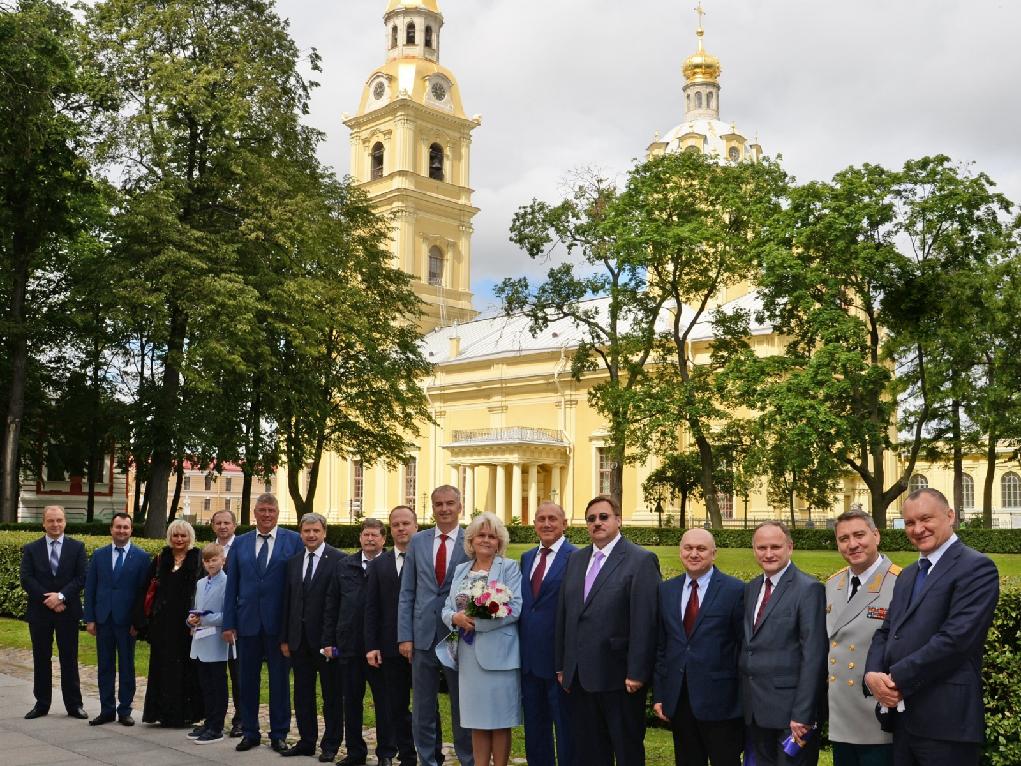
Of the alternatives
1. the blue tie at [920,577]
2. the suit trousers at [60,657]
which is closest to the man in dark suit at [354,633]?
the suit trousers at [60,657]

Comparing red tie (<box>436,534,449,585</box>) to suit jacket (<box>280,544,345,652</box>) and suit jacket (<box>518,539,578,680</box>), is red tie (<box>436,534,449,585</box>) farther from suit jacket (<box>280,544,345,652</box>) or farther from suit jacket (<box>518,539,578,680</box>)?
suit jacket (<box>280,544,345,652</box>)

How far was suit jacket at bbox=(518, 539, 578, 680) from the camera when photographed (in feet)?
23.2

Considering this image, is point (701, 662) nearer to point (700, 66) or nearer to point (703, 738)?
point (703, 738)

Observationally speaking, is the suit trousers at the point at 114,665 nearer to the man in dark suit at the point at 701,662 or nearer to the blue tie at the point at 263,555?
the blue tie at the point at 263,555

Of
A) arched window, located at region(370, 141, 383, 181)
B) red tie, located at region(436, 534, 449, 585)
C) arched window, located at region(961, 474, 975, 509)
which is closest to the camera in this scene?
red tie, located at region(436, 534, 449, 585)

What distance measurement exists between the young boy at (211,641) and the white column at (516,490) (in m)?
46.7

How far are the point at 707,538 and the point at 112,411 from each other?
24.3 m

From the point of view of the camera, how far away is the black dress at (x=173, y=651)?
9.37 metres

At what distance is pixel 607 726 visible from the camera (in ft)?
22.2

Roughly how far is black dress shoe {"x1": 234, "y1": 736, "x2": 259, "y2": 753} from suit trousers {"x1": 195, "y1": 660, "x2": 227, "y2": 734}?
43cm

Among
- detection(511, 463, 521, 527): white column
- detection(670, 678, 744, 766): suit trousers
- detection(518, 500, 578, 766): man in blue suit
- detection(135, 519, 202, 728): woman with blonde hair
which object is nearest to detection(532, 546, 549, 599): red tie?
detection(518, 500, 578, 766): man in blue suit

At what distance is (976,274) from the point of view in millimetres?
30547

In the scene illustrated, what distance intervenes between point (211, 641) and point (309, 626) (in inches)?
43.7

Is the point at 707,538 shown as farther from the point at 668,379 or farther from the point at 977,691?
the point at 668,379
